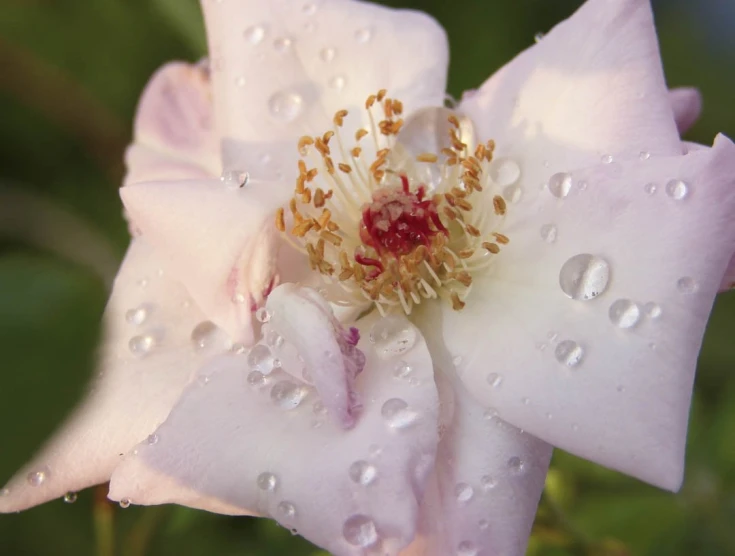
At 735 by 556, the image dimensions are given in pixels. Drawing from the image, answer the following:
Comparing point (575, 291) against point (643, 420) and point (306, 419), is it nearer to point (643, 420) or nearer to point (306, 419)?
point (643, 420)

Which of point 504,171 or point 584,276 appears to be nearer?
point 584,276

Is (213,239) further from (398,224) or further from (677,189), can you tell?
(677,189)

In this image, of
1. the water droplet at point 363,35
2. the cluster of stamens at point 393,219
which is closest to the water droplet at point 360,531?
the cluster of stamens at point 393,219

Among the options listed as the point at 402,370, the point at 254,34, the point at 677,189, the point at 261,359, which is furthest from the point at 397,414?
the point at 254,34

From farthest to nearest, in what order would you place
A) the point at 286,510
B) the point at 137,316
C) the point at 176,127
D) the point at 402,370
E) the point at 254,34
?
1. the point at 176,127
2. the point at 254,34
3. the point at 137,316
4. the point at 402,370
5. the point at 286,510

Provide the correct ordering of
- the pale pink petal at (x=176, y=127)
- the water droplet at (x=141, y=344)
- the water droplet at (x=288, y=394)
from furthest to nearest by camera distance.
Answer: the pale pink petal at (x=176, y=127)
the water droplet at (x=141, y=344)
the water droplet at (x=288, y=394)

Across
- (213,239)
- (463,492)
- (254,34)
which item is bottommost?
(463,492)

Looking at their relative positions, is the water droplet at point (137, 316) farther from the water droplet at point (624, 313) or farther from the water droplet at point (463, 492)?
the water droplet at point (624, 313)
